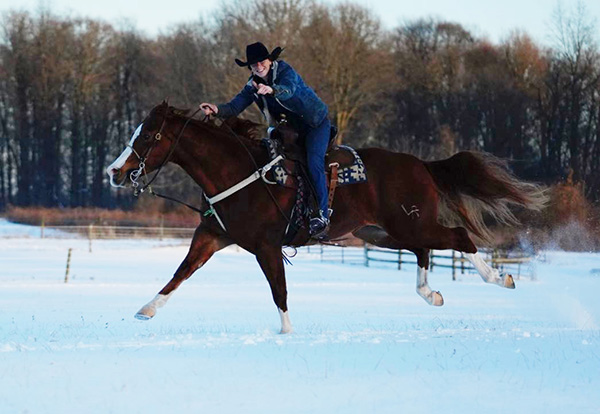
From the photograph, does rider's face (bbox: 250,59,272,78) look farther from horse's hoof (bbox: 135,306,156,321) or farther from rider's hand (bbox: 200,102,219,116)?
horse's hoof (bbox: 135,306,156,321)

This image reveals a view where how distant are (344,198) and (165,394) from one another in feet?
13.2

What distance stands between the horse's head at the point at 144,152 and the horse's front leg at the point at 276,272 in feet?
4.65

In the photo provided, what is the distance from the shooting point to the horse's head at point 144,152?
930 cm

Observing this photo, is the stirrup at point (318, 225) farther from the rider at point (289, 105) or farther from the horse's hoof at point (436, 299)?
the horse's hoof at point (436, 299)

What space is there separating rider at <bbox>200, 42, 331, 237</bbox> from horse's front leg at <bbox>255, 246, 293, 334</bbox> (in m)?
0.46

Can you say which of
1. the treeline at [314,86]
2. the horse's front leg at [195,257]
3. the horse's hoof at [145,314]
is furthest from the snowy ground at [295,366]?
the treeline at [314,86]

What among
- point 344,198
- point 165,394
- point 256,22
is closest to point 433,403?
point 165,394

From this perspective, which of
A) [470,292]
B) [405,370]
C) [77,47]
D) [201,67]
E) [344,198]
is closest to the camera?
[405,370]

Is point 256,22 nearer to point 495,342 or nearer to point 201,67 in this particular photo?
point 201,67

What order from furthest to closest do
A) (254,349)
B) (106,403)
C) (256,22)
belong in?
(256,22) → (254,349) → (106,403)

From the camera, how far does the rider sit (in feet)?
31.0

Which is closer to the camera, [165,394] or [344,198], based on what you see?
[165,394]

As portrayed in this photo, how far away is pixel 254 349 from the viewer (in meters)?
8.40

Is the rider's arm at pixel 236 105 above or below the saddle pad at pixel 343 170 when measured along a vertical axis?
above
